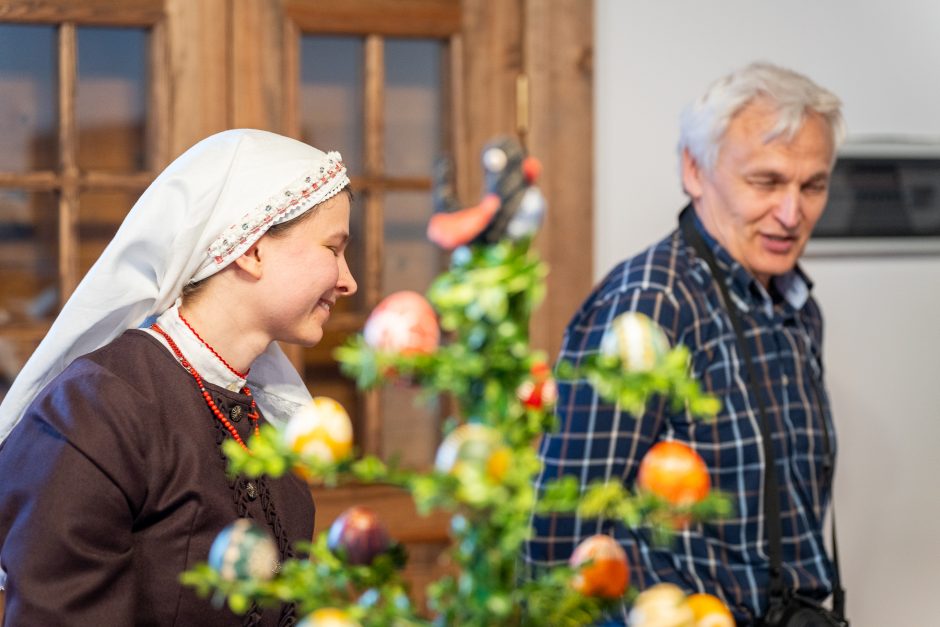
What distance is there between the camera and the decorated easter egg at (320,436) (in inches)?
27.8

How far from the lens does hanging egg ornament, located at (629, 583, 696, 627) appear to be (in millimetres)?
706

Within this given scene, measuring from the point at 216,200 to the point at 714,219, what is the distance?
2.86 feet

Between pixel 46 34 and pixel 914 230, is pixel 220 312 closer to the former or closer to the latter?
pixel 46 34

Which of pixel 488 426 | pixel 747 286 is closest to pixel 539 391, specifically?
pixel 488 426

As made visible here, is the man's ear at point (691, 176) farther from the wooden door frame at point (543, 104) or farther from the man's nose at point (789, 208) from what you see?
the wooden door frame at point (543, 104)

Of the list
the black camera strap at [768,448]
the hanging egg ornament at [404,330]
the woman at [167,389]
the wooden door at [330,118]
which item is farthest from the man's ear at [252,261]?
the wooden door at [330,118]

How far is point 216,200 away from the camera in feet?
4.37

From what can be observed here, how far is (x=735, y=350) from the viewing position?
68.9 inches

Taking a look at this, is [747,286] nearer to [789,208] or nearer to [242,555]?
[789,208]

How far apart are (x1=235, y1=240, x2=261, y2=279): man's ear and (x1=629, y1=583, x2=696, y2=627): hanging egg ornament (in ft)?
2.38

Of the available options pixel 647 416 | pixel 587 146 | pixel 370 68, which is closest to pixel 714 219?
pixel 647 416

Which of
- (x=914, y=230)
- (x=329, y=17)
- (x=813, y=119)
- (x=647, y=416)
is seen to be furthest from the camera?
(x=914, y=230)

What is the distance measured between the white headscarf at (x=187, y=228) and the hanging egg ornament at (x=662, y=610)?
28.5 inches

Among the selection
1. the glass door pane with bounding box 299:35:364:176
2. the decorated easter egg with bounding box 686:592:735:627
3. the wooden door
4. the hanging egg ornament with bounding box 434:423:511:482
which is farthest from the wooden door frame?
the hanging egg ornament with bounding box 434:423:511:482
